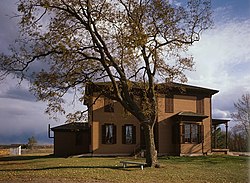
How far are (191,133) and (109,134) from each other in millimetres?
7726

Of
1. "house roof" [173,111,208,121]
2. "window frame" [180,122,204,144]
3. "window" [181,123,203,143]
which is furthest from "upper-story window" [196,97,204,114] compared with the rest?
"window" [181,123,203,143]

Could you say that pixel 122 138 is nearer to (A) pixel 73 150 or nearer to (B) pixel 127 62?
(A) pixel 73 150

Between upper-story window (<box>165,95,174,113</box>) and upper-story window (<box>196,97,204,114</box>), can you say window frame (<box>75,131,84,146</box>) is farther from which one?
upper-story window (<box>196,97,204,114</box>)

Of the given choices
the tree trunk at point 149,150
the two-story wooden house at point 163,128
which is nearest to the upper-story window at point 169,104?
the two-story wooden house at point 163,128

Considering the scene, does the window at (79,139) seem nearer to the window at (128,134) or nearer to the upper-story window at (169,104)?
the window at (128,134)

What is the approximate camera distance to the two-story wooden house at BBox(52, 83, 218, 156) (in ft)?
101

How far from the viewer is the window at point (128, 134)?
31578 mm

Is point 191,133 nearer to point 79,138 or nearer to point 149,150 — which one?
point 79,138

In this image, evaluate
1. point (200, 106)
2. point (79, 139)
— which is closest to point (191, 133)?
point (200, 106)

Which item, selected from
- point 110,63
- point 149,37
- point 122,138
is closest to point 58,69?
point 110,63

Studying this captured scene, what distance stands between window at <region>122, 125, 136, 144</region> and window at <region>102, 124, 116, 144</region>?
956mm

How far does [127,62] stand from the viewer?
Result: 19469 millimetres

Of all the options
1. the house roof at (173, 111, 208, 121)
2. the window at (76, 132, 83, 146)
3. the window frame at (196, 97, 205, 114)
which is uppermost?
the window frame at (196, 97, 205, 114)

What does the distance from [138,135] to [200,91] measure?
303 inches
